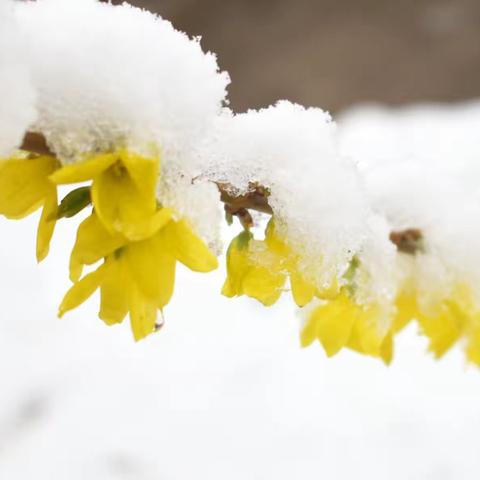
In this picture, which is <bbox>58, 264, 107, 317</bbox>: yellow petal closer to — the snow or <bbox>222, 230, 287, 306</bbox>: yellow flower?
<bbox>222, 230, 287, 306</bbox>: yellow flower

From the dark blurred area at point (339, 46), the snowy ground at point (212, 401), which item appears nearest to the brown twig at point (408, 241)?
the snowy ground at point (212, 401)

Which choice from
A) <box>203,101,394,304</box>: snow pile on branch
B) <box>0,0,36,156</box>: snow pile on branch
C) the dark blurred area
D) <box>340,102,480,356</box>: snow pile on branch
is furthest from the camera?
the dark blurred area

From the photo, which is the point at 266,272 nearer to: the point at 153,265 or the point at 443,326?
the point at 153,265

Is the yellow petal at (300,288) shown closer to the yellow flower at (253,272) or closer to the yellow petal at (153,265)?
the yellow flower at (253,272)

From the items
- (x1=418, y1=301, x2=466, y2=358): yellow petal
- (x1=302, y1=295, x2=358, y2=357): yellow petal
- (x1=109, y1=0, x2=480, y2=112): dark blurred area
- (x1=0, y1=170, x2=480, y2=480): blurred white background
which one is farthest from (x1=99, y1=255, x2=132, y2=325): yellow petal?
(x1=109, y1=0, x2=480, y2=112): dark blurred area

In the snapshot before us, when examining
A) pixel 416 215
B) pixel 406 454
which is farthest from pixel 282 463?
pixel 416 215

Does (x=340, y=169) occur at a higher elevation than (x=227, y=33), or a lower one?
lower

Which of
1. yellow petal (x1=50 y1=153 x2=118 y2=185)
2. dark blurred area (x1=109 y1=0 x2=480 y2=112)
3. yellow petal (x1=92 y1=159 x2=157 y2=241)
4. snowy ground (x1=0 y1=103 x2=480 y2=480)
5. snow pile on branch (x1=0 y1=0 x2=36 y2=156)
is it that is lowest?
snowy ground (x1=0 y1=103 x2=480 y2=480)

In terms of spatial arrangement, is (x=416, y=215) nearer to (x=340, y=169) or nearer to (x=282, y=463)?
(x=340, y=169)

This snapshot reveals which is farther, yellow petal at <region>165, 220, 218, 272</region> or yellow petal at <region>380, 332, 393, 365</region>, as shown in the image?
yellow petal at <region>380, 332, 393, 365</region>
